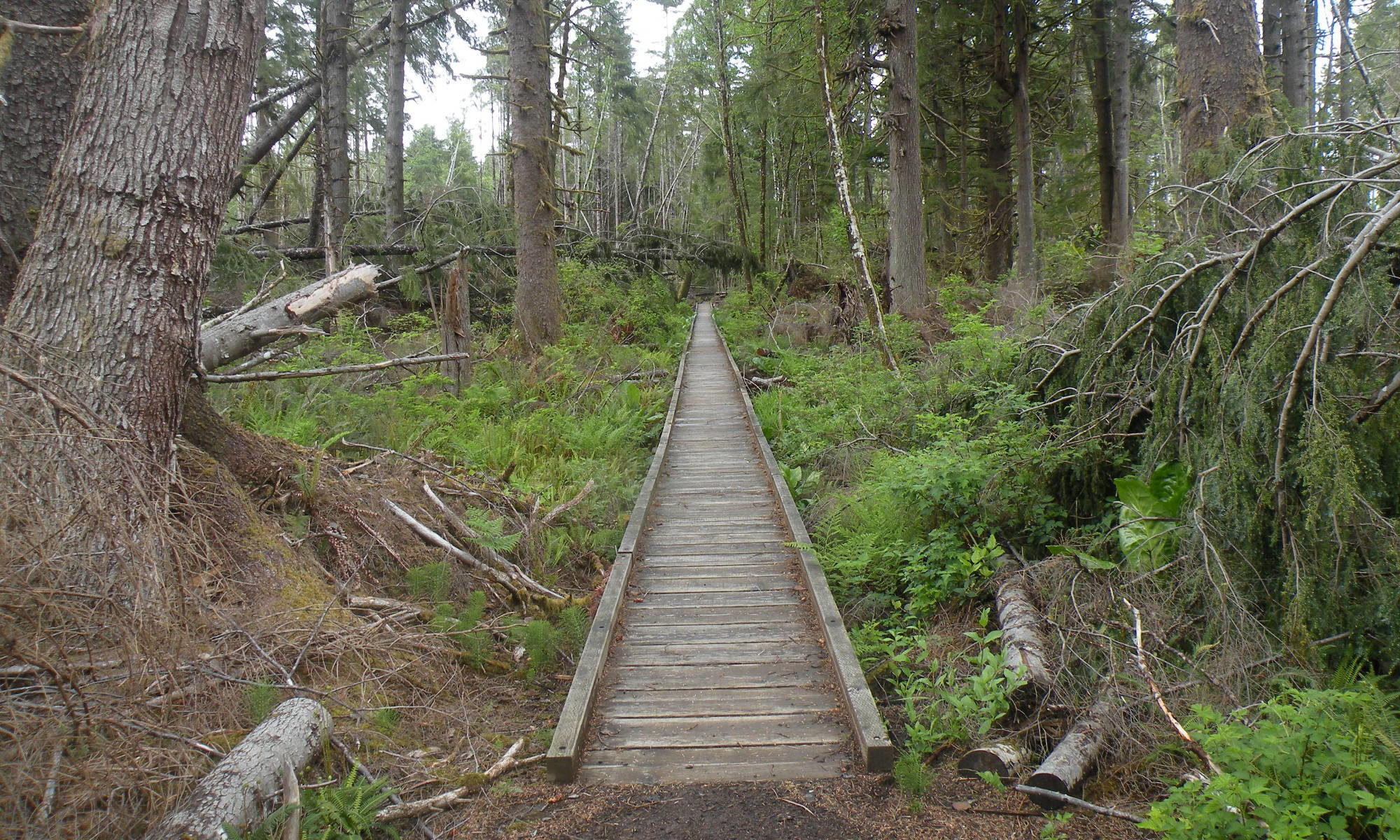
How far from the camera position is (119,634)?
2531 mm

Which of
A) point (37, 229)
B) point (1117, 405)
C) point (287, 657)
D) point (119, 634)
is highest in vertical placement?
point (37, 229)

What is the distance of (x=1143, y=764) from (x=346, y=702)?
384 centimetres

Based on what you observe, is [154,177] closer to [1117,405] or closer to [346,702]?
[346,702]

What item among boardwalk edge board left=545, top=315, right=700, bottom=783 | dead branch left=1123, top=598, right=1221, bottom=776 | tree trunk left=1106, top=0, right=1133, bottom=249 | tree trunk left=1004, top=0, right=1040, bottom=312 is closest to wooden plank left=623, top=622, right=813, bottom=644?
boardwalk edge board left=545, top=315, right=700, bottom=783

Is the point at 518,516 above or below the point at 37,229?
below

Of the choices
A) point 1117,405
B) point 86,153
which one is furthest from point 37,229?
point 1117,405

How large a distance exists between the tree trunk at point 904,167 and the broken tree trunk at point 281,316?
9.68m

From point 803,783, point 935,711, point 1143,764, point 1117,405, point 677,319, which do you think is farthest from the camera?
point 677,319

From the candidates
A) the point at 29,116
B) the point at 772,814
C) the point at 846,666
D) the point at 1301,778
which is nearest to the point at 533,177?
the point at 29,116

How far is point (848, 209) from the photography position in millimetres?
12602

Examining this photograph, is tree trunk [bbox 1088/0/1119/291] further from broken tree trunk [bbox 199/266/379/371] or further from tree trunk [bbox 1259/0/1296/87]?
broken tree trunk [bbox 199/266/379/371]

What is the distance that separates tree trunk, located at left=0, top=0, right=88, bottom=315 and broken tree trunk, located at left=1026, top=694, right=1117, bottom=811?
5.99 m

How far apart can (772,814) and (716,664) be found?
1.44 meters

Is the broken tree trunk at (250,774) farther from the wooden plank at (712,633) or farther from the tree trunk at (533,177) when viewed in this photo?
the tree trunk at (533,177)
